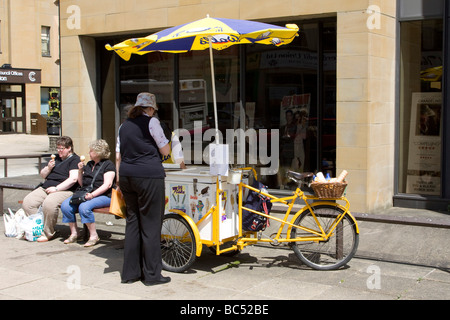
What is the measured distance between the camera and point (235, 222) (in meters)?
6.74

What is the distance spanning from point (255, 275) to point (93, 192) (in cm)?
270

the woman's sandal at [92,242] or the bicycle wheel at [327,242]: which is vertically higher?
the bicycle wheel at [327,242]

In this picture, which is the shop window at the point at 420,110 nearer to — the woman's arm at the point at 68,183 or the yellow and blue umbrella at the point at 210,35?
the yellow and blue umbrella at the point at 210,35

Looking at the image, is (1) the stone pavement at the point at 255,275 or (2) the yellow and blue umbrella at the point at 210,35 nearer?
(1) the stone pavement at the point at 255,275

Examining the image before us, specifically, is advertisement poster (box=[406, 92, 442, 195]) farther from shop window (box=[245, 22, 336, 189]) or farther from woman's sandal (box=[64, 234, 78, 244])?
woman's sandal (box=[64, 234, 78, 244])

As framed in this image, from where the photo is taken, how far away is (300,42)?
33.4 feet

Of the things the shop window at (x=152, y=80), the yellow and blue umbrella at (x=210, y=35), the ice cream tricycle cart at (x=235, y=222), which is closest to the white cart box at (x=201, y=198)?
the ice cream tricycle cart at (x=235, y=222)

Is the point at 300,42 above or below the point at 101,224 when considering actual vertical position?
above

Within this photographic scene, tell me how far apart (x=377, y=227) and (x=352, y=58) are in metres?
3.03

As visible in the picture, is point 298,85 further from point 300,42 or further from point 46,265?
point 46,265

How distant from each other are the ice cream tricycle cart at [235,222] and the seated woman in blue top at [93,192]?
155 centimetres

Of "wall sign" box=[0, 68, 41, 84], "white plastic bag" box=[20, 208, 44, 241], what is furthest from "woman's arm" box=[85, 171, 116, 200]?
"wall sign" box=[0, 68, 41, 84]

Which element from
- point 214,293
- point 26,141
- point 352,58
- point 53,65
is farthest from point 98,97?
point 53,65

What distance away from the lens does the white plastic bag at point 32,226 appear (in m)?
8.34
